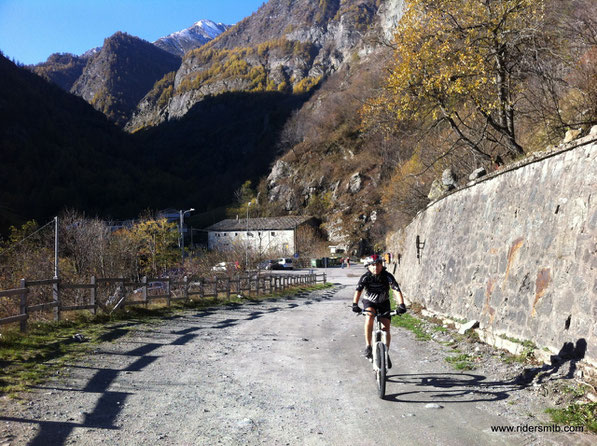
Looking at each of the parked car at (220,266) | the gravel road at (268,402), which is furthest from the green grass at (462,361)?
the parked car at (220,266)

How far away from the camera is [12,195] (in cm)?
9219

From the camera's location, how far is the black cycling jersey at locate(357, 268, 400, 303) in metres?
6.58

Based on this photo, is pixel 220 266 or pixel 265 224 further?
pixel 265 224

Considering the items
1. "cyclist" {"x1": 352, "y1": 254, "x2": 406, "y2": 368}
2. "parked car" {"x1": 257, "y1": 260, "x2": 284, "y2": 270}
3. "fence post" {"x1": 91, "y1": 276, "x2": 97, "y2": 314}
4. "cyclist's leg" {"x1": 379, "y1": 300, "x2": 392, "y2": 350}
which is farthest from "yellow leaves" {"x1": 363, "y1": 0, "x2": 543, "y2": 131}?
"parked car" {"x1": 257, "y1": 260, "x2": 284, "y2": 270}

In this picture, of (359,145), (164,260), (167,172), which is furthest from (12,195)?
(359,145)

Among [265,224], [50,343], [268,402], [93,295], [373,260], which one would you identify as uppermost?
[265,224]

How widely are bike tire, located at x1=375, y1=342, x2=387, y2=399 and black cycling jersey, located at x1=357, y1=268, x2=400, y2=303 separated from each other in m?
0.87

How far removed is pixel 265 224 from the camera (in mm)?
82125

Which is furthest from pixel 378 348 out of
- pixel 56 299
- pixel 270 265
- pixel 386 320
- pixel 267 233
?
pixel 267 233

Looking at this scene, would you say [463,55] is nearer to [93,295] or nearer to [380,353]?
[380,353]

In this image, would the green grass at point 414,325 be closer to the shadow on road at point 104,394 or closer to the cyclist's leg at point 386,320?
the cyclist's leg at point 386,320

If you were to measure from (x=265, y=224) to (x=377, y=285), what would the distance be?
75859 millimetres

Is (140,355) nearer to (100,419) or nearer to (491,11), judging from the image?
(100,419)

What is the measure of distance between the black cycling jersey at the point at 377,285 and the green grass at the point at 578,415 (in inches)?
98.2
